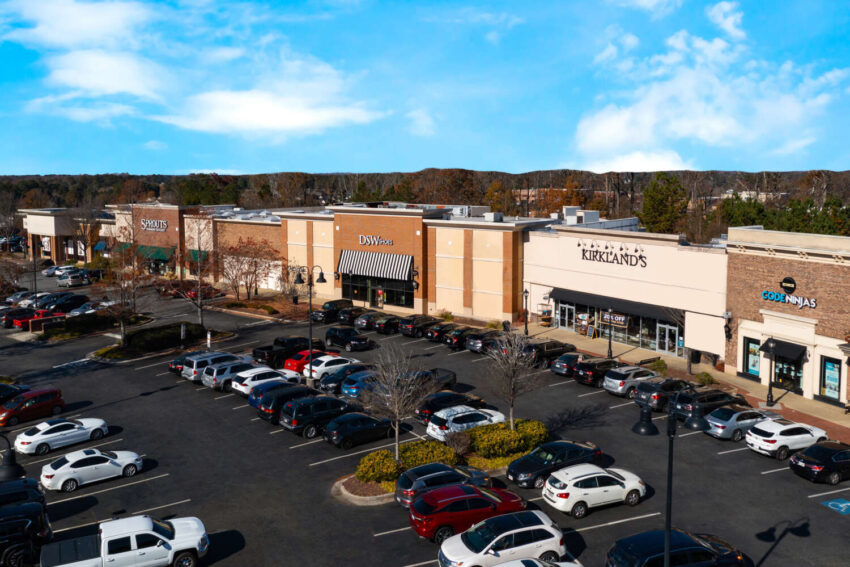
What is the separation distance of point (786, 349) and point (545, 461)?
2000 centimetres

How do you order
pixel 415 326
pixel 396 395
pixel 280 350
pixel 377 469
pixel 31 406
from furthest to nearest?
pixel 415 326, pixel 280 350, pixel 31 406, pixel 396 395, pixel 377 469

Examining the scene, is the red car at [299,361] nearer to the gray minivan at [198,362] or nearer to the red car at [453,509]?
the gray minivan at [198,362]

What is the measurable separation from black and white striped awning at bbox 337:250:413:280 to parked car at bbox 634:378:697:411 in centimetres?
2814

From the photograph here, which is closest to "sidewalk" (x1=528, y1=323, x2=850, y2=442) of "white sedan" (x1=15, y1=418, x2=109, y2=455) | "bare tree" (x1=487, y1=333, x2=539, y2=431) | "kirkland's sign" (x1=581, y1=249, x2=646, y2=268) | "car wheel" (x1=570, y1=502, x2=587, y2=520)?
"kirkland's sign" (x1=581, y1=249, x2=646, y2=268)

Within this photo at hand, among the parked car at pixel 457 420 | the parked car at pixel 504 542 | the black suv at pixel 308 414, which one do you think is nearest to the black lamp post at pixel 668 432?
the parked car at pixel 504 542

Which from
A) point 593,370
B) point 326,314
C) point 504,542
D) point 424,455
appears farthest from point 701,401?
point 326,314

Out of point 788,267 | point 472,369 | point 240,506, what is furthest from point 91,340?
point 788,267

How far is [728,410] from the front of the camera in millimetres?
33375

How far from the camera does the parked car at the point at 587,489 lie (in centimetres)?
2458

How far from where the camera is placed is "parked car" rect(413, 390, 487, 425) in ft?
114

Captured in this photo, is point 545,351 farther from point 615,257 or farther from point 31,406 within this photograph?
point 31,406

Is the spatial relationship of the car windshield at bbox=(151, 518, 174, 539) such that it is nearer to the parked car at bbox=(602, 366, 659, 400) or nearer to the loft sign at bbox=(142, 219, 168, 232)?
the parked car at bbox=(602, 366, 659, 400)

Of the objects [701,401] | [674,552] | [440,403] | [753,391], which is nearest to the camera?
[674,552]

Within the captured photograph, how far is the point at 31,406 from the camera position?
36.6 metres
